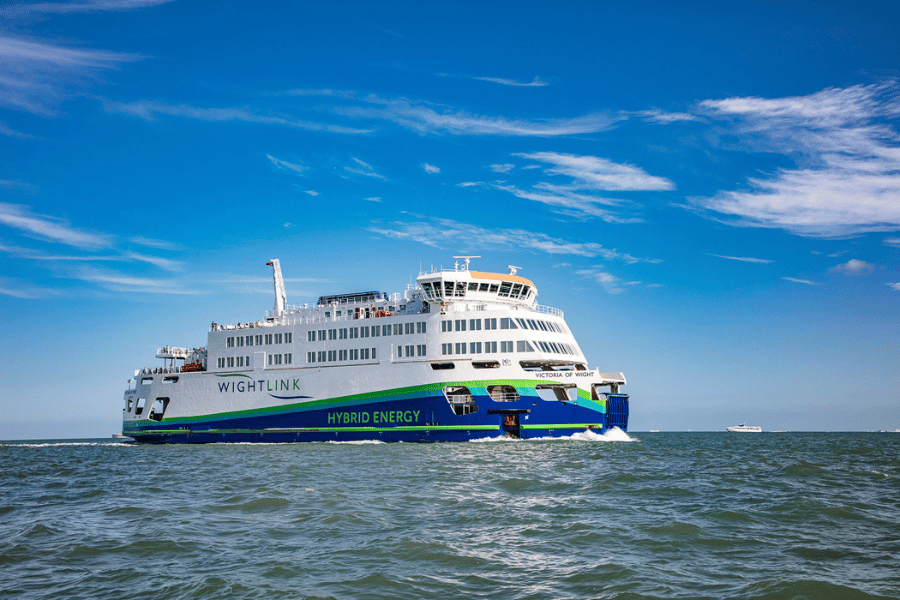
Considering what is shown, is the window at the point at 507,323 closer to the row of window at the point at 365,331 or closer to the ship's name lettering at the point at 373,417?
the row of window at the point at 365,331

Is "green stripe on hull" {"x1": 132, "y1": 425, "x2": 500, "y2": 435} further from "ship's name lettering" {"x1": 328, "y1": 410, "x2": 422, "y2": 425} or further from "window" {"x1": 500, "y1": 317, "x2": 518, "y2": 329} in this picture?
"window" {"x1": 500, "y1": 317, "x2": 518, "y2": 329}

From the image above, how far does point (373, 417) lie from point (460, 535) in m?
28.3

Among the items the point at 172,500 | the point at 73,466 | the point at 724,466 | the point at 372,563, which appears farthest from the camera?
the point at 73,466

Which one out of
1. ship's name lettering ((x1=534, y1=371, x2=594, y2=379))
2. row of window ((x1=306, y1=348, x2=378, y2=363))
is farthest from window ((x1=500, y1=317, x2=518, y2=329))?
row of window ((x1=306, y1=348, x2=378, y2=363))

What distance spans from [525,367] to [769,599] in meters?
29.2

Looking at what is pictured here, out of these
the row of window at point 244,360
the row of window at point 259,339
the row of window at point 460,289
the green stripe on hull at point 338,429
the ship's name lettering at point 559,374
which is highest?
the row of window at point 460,289

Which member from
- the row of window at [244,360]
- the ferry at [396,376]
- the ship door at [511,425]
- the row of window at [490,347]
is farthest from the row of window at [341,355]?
the ship door at [511,425]

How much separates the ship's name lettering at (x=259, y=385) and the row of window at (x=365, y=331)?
3.16m

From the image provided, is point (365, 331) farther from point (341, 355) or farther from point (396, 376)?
point (396, 376)

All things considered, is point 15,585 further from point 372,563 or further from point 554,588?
point 554,588

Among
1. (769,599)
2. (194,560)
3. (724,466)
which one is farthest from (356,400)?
(769,599)

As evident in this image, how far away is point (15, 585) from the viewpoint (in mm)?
8531

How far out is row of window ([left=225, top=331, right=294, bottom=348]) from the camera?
43.9 metres

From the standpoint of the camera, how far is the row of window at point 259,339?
144 feet
